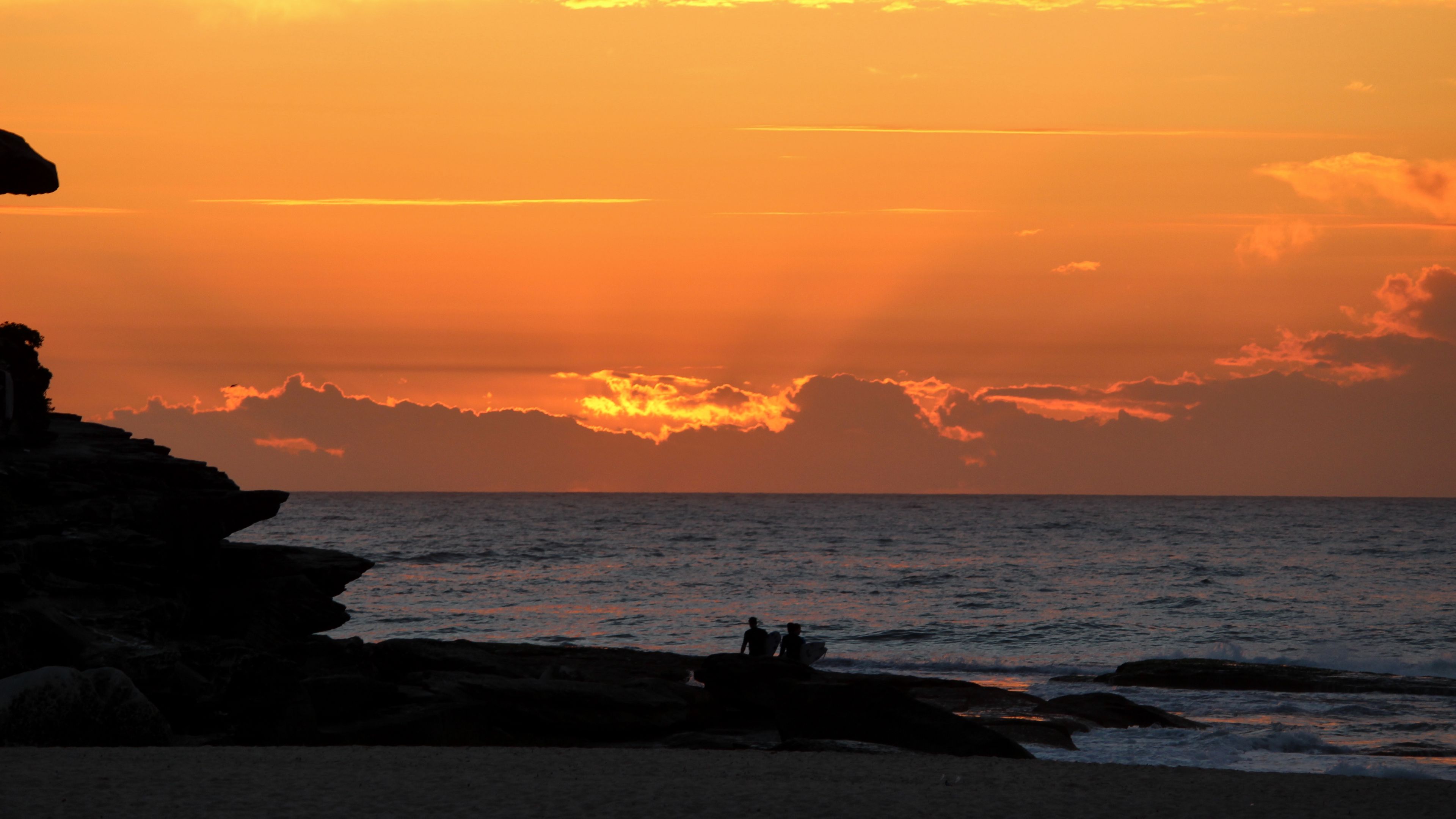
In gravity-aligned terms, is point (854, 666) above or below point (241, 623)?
below

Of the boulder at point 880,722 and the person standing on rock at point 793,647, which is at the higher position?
the person standing on rock at point 793,647

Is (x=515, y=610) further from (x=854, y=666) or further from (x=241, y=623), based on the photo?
(x=241, y=623)

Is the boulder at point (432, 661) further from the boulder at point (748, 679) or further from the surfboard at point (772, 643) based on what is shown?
the surfboard at point (772, 643)

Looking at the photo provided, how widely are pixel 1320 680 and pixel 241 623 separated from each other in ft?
91.7

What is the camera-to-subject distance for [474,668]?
2961 cm

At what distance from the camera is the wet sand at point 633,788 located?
13828 millimetres

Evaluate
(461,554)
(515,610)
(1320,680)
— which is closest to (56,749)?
(1320,680)

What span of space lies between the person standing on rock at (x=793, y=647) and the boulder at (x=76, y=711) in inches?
554

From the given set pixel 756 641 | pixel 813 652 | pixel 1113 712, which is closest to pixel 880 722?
pixel 813 652

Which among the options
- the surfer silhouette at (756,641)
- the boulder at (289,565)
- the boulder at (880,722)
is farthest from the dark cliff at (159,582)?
the surfer silhouette at (756,641)

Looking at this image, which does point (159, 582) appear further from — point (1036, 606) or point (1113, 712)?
point (1036, 606)

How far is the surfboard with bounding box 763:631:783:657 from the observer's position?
3031cm

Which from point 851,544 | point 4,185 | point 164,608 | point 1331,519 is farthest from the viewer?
point 1331,519

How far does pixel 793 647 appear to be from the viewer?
2898 cm
